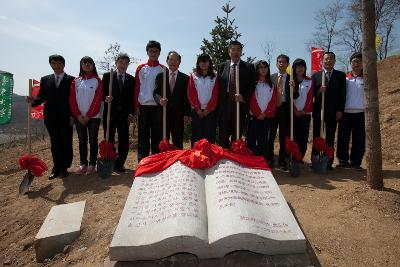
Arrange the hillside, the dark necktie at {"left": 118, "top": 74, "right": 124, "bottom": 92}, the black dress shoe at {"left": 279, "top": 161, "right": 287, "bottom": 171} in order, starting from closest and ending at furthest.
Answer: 1. the dark necktie at {"left": 118, "top": 74, "right": 124, "bottom": 92}
2. the black dress shoe at {"left": 279, "top": 161, "right": 287, "bottom": 171}
3. the hillside

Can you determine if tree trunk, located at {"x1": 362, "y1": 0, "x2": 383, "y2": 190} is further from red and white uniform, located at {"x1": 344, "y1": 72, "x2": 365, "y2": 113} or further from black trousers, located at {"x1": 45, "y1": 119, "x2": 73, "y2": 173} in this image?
black trousers, located at {"x1": 45, "y1": 119, "x2": 73, "y2": 173}

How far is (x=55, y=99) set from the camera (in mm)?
6418

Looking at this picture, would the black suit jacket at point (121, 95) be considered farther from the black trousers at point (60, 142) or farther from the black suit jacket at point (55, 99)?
the black trousers at point (60, 142)

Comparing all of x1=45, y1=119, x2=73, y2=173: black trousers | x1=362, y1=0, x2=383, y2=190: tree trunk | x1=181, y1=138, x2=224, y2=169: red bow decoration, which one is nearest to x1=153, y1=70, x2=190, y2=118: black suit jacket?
x1=45, y1=119, x2=73, y2=173: black trousers

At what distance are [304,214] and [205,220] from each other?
5.43ft

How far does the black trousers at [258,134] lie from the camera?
249 inches

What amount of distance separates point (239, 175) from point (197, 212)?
855mm

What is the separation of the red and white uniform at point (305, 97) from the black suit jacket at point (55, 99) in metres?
4.06

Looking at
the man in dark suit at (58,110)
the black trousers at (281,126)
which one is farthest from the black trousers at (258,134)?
the man in dark suit at (58,110)

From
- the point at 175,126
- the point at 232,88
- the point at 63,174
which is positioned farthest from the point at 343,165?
the point at 63,174

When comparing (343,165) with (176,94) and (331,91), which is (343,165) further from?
(176,94)

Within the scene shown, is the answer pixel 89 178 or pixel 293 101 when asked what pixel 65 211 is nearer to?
pixel 89 178

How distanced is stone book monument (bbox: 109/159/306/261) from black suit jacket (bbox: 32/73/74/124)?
3.18 m

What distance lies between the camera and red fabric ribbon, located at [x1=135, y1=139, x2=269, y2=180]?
13.8ft
